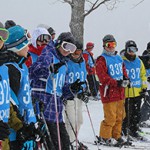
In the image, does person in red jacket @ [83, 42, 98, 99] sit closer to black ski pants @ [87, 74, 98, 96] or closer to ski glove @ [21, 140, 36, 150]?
black ski pants @ [87, 74, 98, 96]

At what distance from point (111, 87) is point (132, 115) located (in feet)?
3.96

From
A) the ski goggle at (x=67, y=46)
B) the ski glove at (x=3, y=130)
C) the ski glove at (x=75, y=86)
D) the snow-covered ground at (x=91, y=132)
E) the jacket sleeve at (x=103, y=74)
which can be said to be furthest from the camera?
the snow-covered ground at (x=91, y=132)

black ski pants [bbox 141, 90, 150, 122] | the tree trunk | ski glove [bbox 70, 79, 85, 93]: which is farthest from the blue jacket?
the tree trunk

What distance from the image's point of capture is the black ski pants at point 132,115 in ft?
24.5

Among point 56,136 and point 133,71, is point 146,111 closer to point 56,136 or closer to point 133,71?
point 133,71

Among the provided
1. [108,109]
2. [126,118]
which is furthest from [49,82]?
[126,118]

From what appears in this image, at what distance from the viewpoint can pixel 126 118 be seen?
24.8ft

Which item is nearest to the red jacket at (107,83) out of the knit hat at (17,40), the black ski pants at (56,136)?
the black ski pants at (56,136)

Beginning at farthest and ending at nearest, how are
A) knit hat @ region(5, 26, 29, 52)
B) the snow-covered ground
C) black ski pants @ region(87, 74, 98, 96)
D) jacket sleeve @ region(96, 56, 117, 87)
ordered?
black ski pants @ region(87, 74, 98, 96) < the snow-covered ground < jacket sleeve @ region(96, 56, 117, 87) < knit hat @ region(5, 26, 29, 52)

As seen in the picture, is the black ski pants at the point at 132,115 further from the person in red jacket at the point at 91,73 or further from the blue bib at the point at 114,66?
the person in red jacket at the point at 91,73

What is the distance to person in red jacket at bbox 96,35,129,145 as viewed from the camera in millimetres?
6539

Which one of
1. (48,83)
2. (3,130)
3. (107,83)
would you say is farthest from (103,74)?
(3,130)

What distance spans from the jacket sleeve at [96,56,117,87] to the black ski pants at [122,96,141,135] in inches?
42.5

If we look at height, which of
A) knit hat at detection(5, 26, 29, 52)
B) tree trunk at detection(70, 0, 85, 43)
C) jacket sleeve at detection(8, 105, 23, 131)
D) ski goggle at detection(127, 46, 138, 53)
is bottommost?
jacket sleeve at detection(8, 105, 23, 131)
